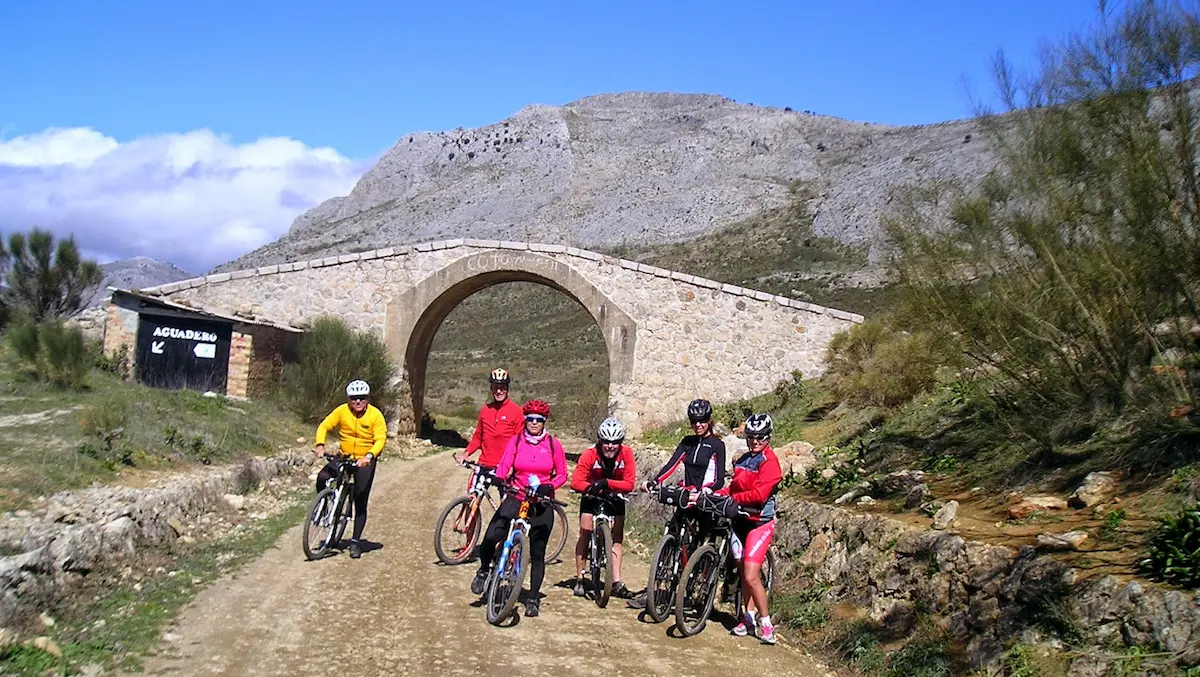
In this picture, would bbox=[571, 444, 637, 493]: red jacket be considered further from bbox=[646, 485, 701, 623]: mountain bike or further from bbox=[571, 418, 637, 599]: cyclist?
bbox=[646, 485, 701, 623]: mountain bike

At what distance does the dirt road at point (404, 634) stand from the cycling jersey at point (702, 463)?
3.59 ft

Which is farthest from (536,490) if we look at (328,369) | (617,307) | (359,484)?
(617,307)

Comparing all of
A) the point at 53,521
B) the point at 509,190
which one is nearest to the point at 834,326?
the point at 53,521

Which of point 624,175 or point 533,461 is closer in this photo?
point 533,461

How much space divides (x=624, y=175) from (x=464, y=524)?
234 feet

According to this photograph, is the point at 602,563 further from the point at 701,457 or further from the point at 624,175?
the point at 624,175

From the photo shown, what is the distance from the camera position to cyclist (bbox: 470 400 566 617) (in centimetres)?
721

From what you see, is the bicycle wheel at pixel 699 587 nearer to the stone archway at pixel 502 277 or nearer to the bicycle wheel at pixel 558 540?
the bicycle wheel at pixel 558 540

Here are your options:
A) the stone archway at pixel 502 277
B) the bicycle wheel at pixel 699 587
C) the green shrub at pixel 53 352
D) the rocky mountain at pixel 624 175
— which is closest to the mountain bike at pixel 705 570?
the bicycle wheel at pixel 699 587

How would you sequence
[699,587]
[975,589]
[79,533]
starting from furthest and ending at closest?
[699,587] → [79,533] → [975,589]

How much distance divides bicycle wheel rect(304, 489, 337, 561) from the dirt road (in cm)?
15

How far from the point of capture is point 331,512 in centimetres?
886

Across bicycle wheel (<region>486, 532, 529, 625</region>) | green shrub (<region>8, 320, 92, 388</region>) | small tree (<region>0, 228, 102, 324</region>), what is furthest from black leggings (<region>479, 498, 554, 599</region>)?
small tree (<region>0, 228, 102, 324</region>)

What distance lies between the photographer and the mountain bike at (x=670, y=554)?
24.0ft
